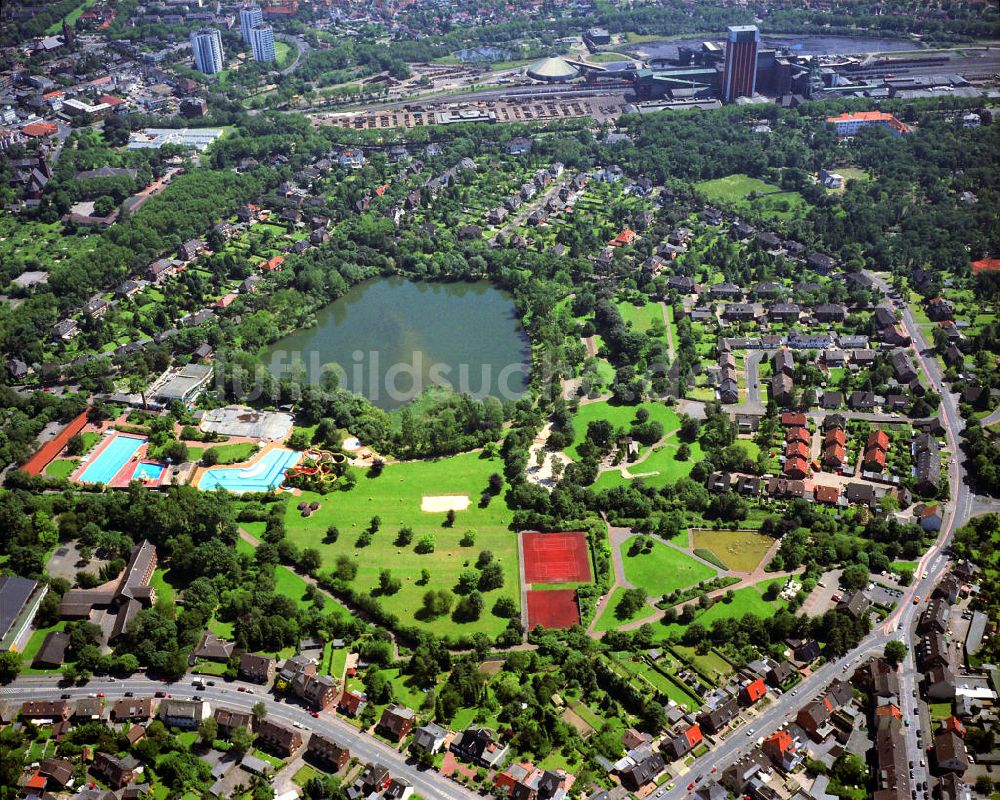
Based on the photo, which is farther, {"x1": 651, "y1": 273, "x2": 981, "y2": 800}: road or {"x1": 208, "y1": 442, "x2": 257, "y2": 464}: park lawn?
{"x1": 208, "y1": 442, "x2": 257, "y2": 464}: park lawn

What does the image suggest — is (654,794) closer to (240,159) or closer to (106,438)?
(106,438)

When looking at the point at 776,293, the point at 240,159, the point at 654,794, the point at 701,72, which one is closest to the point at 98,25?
the point at 240,159

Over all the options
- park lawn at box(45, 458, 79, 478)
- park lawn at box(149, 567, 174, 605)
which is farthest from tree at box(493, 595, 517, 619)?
park lawn at box(45, 458, 79, 478)

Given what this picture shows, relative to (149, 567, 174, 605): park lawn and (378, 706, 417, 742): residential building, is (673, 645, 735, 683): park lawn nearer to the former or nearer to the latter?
(378, 706, 417, 742): residential building

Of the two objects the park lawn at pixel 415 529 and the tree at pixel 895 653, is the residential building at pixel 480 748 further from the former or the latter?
the tree at pixel 895 653

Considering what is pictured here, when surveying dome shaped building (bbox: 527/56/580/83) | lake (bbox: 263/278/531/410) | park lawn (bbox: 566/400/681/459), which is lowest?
park lawn (bbox: 566/400/681/459)
